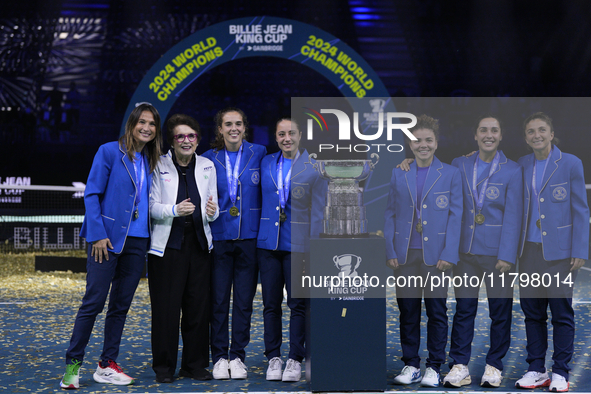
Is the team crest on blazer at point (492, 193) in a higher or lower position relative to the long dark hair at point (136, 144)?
lower

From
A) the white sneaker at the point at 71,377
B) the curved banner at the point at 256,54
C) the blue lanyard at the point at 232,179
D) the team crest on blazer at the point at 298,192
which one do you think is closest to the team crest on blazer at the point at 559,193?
the team crest on blazer at the point at 298,192

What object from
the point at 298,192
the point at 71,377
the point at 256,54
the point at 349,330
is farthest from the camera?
the point at 256,54

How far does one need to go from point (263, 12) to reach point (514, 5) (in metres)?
3.25

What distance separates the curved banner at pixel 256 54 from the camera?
8.02m

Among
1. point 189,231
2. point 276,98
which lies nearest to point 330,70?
point 276,98

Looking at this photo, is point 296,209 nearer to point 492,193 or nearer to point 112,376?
point 492,193

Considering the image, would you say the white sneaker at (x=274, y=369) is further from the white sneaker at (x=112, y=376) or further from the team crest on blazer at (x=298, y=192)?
the team crest on blazer at (x=298, y=192)

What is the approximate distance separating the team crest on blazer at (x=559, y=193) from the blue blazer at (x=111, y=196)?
2.40 metres

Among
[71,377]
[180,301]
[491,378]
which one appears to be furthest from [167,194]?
[491,378]

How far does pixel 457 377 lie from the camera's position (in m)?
3.59

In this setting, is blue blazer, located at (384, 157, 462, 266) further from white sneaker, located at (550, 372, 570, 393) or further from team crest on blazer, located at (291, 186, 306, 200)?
white sneaker, located at (550, 372, 570, 393)

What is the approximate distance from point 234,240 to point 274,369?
82 cm

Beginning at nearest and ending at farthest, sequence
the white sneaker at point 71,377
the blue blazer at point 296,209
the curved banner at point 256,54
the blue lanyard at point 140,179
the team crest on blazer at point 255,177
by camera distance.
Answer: the white sneaker at point 71,377 < the blue lanyard at point 140,179 < the blue blazer at point 296,209 < the team crest on blazer at point 255,177 < the curved banner at point 256,54

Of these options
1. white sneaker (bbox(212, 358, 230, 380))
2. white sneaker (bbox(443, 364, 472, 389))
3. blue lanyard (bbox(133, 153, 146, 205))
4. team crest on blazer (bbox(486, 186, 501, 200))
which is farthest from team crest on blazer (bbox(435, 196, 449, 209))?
blue lanyard (bbox(133, 153, 146, 205))
